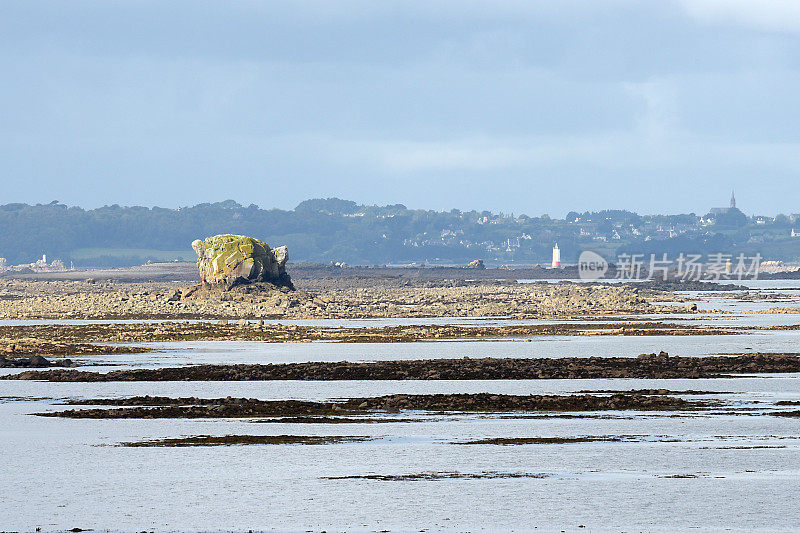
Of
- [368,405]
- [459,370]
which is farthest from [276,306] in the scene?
[368,405]

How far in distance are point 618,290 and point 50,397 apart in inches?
4006

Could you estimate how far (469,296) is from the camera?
4535 inches

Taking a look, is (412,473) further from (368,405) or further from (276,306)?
(276,306)

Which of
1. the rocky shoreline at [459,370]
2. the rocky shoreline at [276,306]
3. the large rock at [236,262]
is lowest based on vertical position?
the rocky shoreline at [276,306]

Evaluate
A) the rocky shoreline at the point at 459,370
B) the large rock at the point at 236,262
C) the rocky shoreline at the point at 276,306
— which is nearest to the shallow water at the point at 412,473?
the rocky shoreline at the point at 459,370

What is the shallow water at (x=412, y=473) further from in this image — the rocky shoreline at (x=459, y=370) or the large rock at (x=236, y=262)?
the large rock at (x=236, y=262)

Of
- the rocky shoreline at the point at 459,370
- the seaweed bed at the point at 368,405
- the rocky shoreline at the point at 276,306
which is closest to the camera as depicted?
the seaweed bed at the point at 368,405

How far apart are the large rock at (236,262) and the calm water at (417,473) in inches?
2296

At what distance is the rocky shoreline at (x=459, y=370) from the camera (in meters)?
38.8

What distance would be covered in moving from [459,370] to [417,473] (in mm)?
18962

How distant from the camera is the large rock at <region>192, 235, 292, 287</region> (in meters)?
91.8

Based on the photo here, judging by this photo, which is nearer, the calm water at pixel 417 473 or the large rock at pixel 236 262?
the calm water at pixel 417 473

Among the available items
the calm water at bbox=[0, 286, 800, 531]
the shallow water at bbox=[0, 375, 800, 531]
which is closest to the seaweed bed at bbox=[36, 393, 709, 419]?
the calm water at bbox=[0, 286, 800, 531]

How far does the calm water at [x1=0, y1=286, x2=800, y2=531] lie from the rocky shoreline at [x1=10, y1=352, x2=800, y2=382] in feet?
17.9
